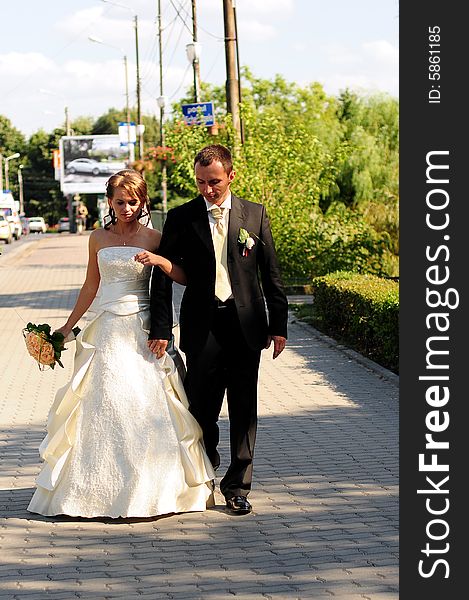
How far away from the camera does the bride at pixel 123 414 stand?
696cm

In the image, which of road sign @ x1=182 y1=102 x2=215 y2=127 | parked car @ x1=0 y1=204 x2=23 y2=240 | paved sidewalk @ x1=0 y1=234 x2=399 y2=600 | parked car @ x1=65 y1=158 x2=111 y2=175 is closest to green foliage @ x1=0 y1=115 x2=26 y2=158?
parked car @ x1=65 y1=158 x2=111 y2=175

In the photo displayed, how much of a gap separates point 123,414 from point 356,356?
7346mm

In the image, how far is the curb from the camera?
1255cm

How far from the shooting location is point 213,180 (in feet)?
23.0

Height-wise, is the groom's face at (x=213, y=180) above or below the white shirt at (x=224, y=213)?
above

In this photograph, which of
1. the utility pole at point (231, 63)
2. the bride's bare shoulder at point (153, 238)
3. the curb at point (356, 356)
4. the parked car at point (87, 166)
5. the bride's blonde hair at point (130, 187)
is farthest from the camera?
the parked car at point (87, 166)

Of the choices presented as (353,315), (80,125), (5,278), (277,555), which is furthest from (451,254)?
(80,125)

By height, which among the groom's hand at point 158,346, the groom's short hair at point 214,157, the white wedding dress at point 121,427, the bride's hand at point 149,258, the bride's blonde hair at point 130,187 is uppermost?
the groom's short hair at point 214,157

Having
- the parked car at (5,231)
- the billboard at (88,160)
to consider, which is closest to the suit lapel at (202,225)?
the parked car at (5,231)

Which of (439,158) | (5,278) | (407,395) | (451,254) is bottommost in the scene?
(5,278)

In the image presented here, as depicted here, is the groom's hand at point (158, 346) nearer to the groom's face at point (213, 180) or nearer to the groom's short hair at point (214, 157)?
the groom's face at point (213, 180)

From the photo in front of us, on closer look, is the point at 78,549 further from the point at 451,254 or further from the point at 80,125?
the point at 80,125

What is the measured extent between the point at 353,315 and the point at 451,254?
9.47 m

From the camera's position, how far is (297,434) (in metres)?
9.70
